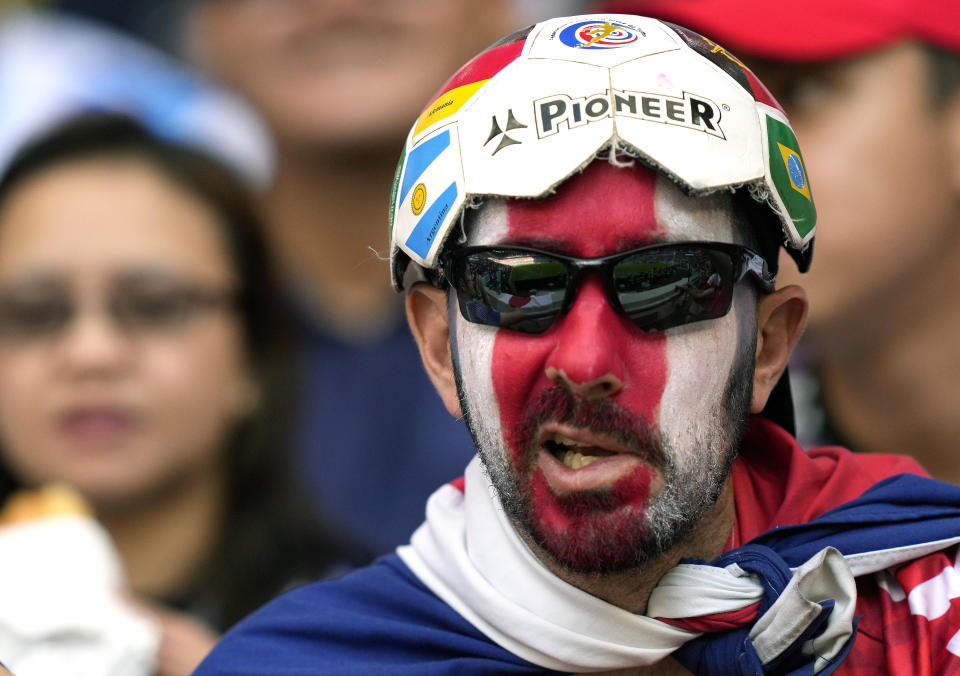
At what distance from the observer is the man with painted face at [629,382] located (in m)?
2.99

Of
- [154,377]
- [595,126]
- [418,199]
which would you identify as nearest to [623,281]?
[595,126]

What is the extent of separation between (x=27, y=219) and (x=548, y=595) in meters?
3.56

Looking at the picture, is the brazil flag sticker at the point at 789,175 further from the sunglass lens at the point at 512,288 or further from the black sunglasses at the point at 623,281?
the sunglass lens at the point at 512,288

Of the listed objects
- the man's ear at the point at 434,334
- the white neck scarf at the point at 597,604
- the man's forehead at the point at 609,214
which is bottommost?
the white neck scarf at the point at 597,604

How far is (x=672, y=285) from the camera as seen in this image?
9.80 feet

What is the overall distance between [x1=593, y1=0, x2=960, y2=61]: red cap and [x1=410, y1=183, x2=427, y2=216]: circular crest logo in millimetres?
2280

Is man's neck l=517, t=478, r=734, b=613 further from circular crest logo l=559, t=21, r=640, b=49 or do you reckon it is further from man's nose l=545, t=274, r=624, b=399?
circular crest logo l=559, t=21, r=640, b=49

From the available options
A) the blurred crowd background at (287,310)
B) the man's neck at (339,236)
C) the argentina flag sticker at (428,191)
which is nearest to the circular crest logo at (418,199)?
the argentina flag sticker at (428,191)

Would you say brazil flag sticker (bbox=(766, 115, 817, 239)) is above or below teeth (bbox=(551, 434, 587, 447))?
above

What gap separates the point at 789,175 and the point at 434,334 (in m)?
0.93

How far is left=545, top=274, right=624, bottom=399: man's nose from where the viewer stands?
2.91 metres

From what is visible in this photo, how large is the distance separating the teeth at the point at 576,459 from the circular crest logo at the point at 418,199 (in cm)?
65

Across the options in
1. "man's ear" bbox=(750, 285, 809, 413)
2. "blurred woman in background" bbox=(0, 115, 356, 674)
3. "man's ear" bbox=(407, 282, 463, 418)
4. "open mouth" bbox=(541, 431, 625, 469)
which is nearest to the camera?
"open mouth" bbox=(541, 431, 625, 469)

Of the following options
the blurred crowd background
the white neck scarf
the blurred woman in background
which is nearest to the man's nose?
the white neck scarf
